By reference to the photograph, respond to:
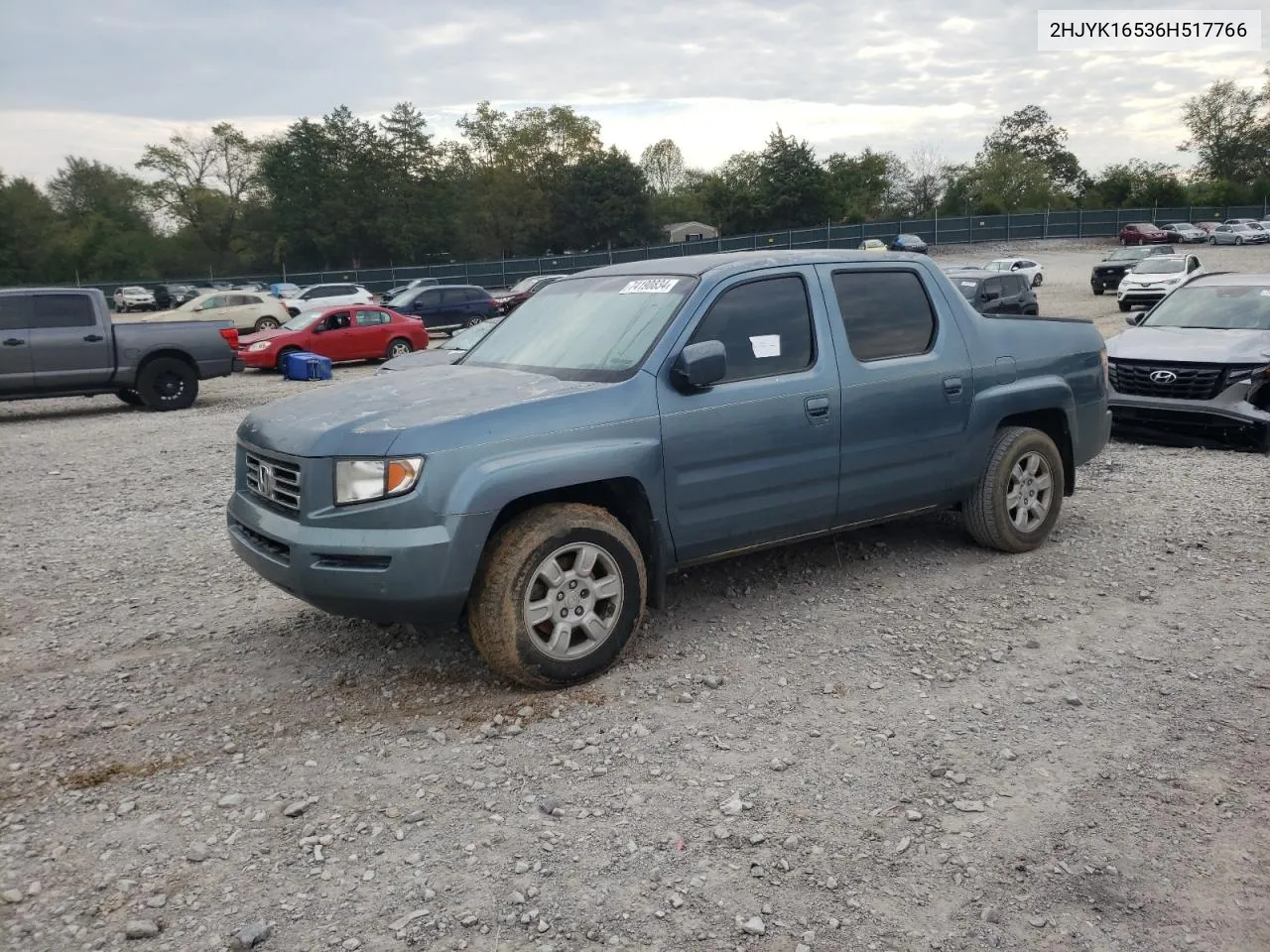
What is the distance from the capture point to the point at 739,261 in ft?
17.1

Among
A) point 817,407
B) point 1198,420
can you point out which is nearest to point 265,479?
point 817,407

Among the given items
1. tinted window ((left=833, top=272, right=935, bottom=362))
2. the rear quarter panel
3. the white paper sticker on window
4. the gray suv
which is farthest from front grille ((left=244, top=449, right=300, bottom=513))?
the rear quarter panel

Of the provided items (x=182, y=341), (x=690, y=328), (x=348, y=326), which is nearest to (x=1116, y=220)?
(x=348, y=326)

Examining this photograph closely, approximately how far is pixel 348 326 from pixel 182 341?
6197 mm

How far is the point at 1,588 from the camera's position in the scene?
6.31 metres

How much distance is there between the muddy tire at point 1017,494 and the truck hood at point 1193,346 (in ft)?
12.9

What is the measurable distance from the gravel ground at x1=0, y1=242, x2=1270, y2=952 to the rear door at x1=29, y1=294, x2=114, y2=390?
9.10 m

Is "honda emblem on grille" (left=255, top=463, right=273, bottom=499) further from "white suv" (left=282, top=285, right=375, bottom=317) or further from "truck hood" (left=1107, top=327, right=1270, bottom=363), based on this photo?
"white suv" (left=282, top=285, right=375, bottom=317)

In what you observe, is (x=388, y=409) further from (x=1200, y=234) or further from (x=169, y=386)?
(x=1200, y=234)

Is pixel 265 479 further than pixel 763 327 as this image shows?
No

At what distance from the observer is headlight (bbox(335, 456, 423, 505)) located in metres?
4.09

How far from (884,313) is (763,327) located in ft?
2.88

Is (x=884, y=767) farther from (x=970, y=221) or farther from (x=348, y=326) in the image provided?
(x=970, y=221)

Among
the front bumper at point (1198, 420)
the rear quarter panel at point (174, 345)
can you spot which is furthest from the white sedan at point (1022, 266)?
the rear quarter panel at point (174, 345)
